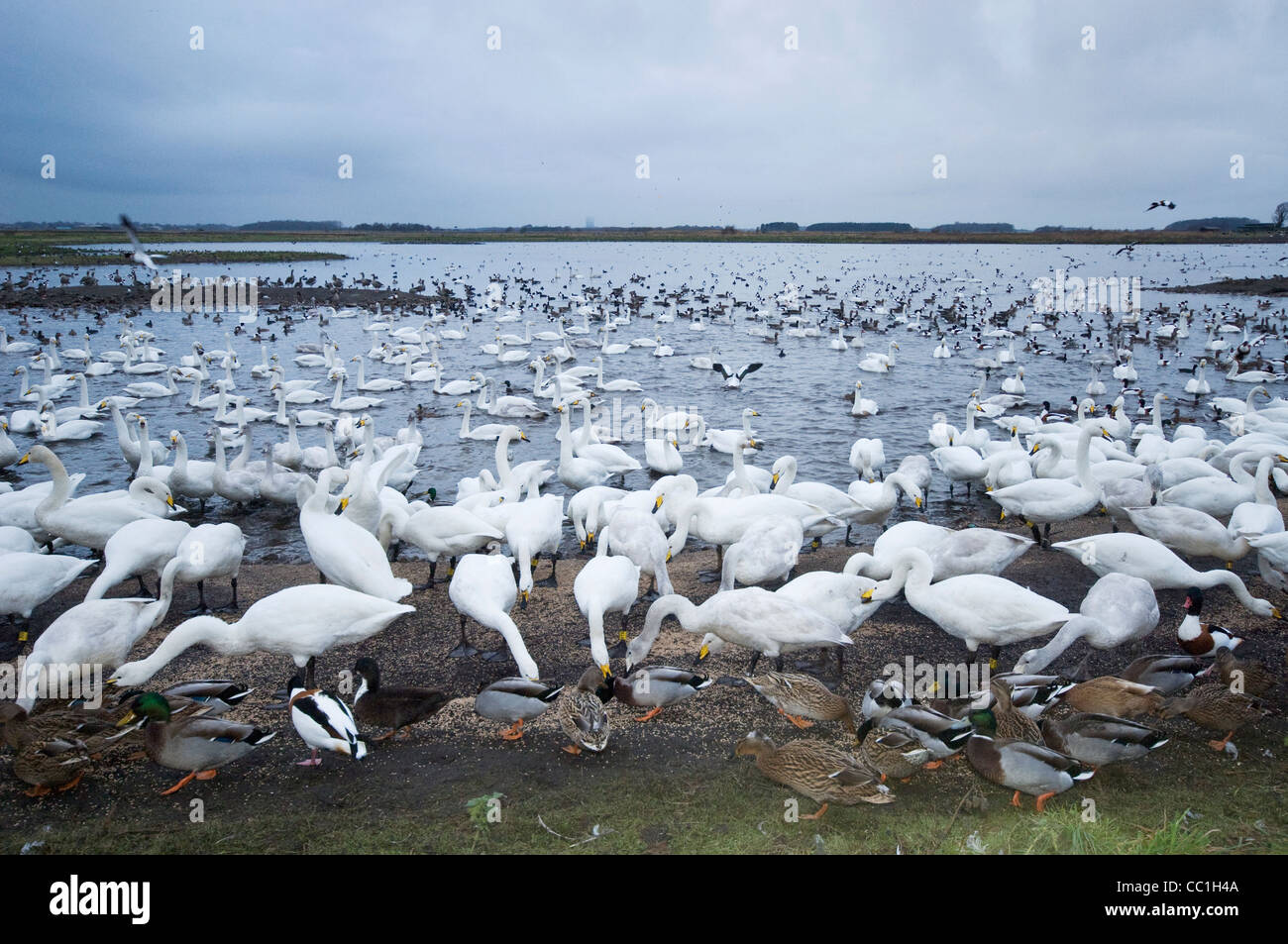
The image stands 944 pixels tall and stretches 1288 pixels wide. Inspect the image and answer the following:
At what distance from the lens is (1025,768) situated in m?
5.04

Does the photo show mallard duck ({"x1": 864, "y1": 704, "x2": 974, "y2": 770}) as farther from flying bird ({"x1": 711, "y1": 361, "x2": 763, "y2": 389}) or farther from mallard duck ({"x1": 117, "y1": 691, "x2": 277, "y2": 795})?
flying bird ({"x1": 711, "y1": 361, "x2": 763, "y2": 389})

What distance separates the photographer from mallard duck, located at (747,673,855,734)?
5914 millimetres

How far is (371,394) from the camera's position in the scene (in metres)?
22.9

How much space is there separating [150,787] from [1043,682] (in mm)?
6051

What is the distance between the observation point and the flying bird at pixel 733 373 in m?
23.7

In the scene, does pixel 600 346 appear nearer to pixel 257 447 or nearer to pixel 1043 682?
pixel 257 447

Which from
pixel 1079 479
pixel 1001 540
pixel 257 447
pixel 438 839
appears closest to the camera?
pixel 438 839

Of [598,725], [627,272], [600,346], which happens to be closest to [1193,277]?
[627,272]

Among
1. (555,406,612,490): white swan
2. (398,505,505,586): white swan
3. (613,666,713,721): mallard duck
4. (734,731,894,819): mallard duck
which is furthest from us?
(555,406,612,490): white swan

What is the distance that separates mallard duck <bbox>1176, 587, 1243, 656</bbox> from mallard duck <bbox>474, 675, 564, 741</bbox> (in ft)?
16.6

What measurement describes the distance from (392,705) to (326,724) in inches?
22.7

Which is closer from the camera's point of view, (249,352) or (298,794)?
(298,794)

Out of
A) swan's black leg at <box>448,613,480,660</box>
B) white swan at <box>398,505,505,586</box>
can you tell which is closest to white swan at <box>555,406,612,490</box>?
white swan at <box>398,505,505,586</box>

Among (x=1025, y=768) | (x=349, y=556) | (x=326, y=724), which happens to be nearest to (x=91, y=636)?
(x=349, y=556)
